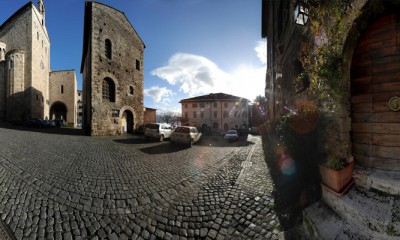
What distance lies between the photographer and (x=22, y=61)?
28.2 m

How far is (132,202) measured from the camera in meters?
3.73

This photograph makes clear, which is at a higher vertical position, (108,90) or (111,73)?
(111,73)

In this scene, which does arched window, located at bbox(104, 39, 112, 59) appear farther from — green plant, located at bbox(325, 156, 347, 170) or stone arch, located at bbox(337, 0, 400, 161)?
green plant, located at bbox(325, 156, 347, 170)

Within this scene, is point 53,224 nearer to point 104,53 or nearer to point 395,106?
point 395,106

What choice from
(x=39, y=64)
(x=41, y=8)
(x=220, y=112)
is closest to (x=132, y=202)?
(x=39, y=64)

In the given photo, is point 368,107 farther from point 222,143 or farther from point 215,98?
point 215,98

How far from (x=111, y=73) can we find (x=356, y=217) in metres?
19.5

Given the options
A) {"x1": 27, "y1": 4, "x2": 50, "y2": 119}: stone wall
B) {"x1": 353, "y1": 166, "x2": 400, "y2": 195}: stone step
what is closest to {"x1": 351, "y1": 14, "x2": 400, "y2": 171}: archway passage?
{"x1": 353, "y1": 166, "x2": 400, "y2": 195}: stone step

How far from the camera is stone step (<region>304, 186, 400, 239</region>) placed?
7.40 feet

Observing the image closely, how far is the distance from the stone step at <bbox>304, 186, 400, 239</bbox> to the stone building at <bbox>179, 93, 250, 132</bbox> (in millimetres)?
40883

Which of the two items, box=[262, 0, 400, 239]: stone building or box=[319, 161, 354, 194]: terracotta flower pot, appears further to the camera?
box=[319, 161, 354, 194]: terracotta flower pot

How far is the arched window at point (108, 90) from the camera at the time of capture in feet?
56.8

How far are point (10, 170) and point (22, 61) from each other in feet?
109

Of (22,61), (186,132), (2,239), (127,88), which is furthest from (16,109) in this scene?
(2,239)
